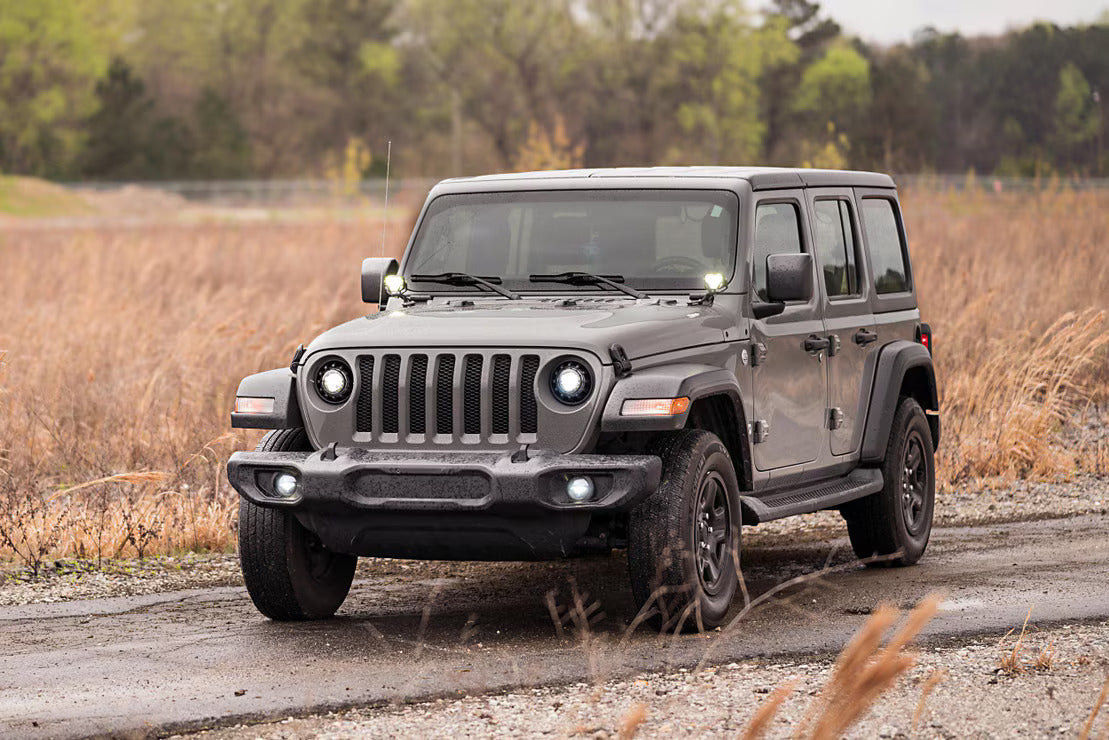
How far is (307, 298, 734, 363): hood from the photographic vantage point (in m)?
6.62

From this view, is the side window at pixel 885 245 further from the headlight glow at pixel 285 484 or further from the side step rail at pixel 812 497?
the headlight glow at pixel 285 484

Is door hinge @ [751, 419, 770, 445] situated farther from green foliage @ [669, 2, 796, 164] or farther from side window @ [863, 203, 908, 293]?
green foliage @ [669, 2, 796, 164]

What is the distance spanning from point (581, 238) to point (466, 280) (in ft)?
1.85

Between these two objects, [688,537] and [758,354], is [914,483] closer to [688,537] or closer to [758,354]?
[758,354]

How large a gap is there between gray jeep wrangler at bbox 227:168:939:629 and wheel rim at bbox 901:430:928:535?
0.11 m

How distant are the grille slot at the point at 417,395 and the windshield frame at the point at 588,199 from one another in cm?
101

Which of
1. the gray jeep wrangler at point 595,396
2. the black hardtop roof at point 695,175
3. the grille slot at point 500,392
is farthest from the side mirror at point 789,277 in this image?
the grille slot at point 500,392

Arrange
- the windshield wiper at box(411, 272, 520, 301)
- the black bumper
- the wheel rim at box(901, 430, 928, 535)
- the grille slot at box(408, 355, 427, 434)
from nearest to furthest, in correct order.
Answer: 1. the black bumper
2. the grille slot at box(408, 355, 427, 434)
3. the windshield wiper at box(411, 272, 520, 301)
4. the wheel rim at box(901, 430, 928, 535)

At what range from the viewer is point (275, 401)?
699cm

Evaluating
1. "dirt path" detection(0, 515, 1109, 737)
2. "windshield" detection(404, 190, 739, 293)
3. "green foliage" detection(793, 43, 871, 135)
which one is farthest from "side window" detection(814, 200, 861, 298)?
"green foliage" detection(793, 43, 871, 135)

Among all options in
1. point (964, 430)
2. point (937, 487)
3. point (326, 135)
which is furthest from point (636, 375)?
point (326, 135)

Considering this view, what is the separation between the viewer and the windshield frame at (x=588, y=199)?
24.8 feet

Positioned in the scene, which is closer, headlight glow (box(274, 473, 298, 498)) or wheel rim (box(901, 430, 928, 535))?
headlight glow (box(274, 473, 298, 498))

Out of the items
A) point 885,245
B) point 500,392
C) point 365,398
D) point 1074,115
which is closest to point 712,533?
point 500,392
